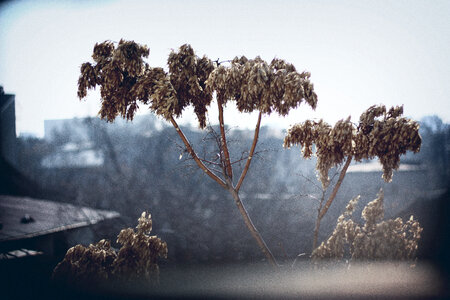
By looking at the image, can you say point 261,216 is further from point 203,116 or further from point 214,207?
point 203,116

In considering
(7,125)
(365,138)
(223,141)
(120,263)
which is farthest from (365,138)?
(7,125)

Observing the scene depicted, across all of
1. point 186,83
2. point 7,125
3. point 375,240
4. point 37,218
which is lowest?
point 37,218

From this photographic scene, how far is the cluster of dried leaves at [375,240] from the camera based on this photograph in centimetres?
468

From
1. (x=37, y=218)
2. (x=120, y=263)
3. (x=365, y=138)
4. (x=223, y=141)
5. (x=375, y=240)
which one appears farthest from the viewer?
(x=37, y=218)

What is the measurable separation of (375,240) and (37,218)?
13.5 meters

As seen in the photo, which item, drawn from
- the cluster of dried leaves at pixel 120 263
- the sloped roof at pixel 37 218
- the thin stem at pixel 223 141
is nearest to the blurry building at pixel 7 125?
the sloped roof at pixel 37 218

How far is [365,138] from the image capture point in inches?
180

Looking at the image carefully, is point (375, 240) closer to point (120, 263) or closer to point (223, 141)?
point (223, 141)

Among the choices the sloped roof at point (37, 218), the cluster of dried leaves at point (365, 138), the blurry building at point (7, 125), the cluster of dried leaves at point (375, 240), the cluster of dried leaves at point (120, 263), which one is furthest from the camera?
the blurry building at point (7, 125)

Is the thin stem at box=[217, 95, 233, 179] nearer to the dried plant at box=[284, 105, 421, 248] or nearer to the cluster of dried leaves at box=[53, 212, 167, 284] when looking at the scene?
the dried plant at box=[284, 105, 421, 248]

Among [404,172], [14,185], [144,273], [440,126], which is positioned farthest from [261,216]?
[144,273]

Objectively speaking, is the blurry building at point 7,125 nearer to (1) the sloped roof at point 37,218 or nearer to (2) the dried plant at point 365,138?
(1) the sloped roof at point 37,218

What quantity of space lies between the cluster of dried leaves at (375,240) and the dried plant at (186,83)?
114 cm

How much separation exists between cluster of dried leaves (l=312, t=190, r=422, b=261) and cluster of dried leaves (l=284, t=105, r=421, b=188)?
0.84m
